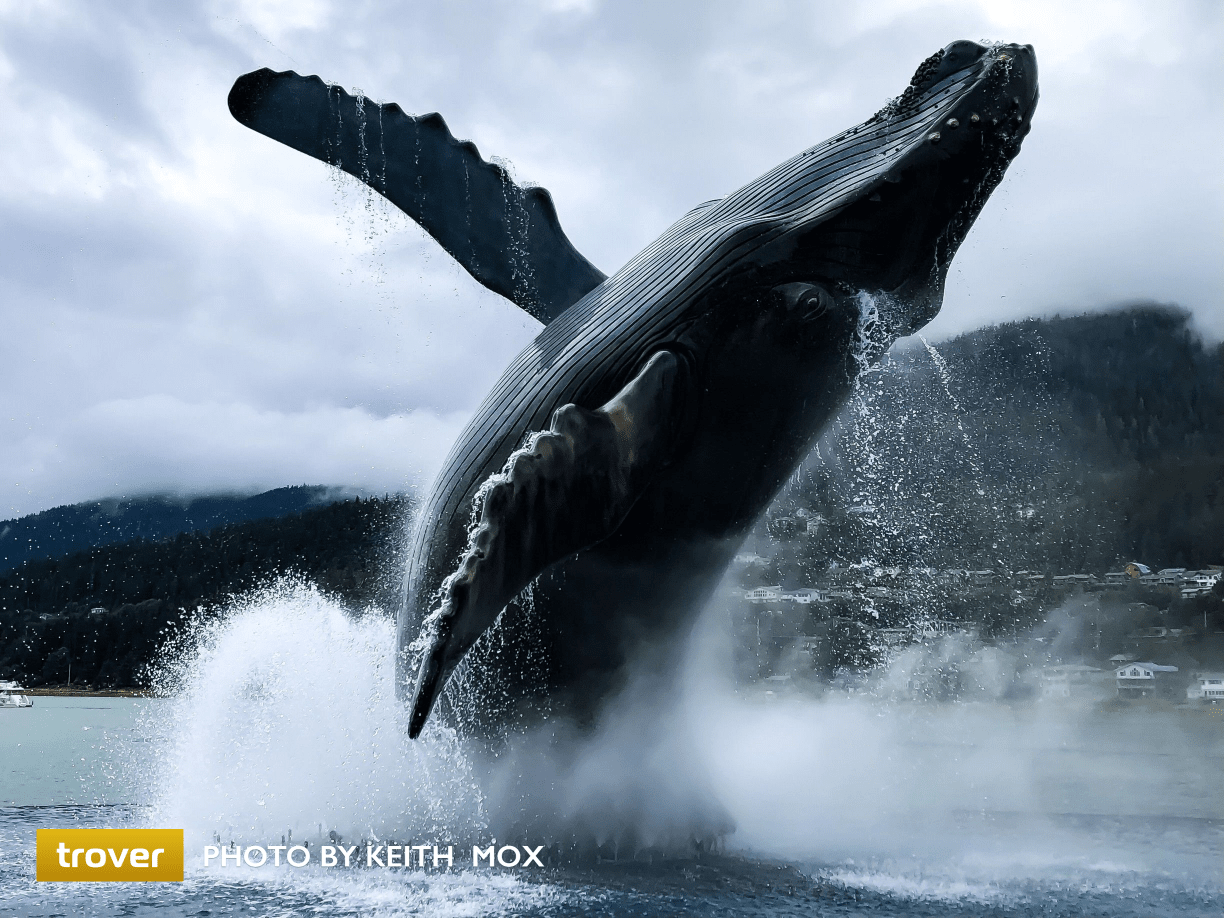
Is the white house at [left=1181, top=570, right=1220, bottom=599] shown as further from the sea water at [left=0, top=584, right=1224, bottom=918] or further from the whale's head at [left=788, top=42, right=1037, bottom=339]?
the whale's head at [left=788, top=42, right=1037, bottom=339]

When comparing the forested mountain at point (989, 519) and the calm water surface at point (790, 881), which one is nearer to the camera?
the calm water surface at point (790, 881)

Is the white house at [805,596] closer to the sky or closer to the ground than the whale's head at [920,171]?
closer to the ground

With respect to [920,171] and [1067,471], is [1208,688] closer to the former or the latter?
[1067,471]

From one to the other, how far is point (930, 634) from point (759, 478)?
137 ft

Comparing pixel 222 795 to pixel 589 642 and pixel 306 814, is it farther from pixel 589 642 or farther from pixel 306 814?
pixel 589 642

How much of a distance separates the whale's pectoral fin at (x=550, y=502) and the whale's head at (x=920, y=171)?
1630 mm

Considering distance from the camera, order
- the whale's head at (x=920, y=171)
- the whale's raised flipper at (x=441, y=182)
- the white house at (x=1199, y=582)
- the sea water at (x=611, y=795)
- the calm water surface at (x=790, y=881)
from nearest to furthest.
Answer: the calm water surface at (x=790, y=881) < the sea water at (x=611, y=795) < the whale's head at (x=920, y=171) < the whale's raised flipper at (x=441, y=182) < the white house at (x=1199, y=582)

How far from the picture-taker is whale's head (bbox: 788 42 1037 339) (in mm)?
6828

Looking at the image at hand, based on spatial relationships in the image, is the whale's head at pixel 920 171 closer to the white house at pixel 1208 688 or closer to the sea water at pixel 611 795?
the sea water at pixel 611 795

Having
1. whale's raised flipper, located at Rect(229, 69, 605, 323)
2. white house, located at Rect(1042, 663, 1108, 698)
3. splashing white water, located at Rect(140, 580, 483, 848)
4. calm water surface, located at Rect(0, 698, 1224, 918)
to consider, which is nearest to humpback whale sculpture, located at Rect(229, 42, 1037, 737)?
splashing white water, located at Rect(140, 580, 483, 848)

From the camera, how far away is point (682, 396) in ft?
23.4

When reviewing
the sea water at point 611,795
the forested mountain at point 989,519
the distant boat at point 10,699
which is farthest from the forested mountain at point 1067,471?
the distant boat at point 10,699

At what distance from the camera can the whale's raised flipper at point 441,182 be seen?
9.34m

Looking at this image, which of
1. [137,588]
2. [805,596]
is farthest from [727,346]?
[137,588]
